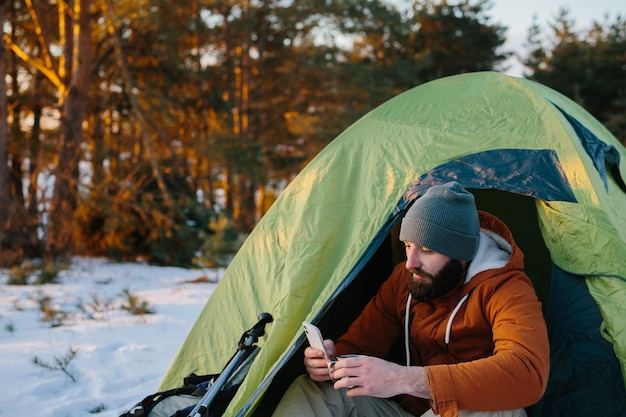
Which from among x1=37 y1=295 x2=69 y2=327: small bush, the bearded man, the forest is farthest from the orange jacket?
the forest

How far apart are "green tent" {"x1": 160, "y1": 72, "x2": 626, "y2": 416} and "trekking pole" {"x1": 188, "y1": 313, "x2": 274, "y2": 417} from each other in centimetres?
5

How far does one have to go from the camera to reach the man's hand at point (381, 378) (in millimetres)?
1954

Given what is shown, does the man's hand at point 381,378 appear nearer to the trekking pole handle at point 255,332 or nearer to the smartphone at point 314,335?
the smartphone at point 314,335

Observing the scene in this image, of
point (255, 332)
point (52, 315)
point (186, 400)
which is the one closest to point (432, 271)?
point (255, 332)

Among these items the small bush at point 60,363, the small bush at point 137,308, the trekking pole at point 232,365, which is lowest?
the small bush at point 137,308

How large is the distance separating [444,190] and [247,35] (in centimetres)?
1403

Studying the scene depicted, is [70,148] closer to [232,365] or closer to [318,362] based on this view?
[232,365]

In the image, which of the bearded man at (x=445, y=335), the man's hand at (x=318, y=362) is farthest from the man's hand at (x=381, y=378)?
the man's hand at (x=318, y=362)

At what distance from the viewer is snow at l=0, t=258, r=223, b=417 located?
3668mm

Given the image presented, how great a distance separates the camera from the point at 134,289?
23.4 ft

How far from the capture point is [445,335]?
2.43 meters

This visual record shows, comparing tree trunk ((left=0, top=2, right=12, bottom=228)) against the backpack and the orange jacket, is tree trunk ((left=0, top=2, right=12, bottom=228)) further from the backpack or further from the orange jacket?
the orange jacket

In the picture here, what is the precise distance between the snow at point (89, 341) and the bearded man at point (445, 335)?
1.67 meters

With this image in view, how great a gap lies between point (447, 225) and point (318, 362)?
2.39 ft
